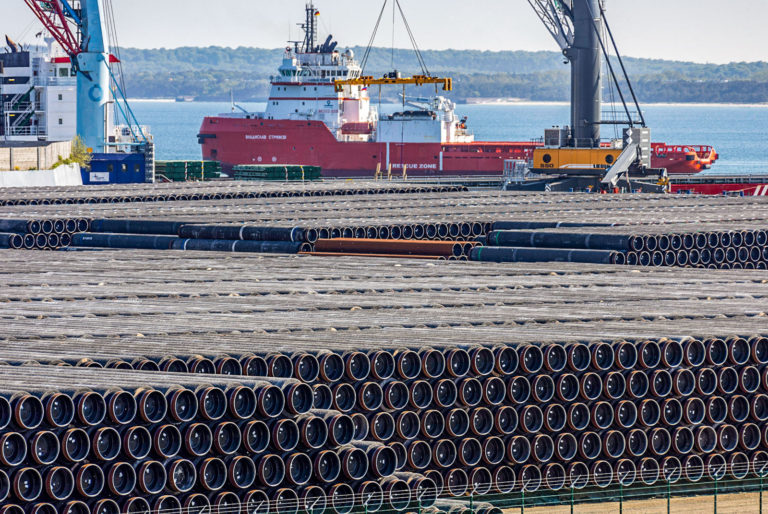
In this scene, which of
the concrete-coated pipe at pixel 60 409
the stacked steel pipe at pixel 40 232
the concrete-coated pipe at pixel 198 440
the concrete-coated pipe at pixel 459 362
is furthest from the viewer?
the stacked steel pipe at pixel 40 232

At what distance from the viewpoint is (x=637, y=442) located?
24.6m

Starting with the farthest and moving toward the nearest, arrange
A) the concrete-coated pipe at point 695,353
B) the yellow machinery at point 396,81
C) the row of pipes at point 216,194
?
the yellow machinery at point 396,81, the row of pipes at point 216,194, the concrete-coated pipe at point 695,353

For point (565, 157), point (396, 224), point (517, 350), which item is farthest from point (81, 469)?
point (565, 157)

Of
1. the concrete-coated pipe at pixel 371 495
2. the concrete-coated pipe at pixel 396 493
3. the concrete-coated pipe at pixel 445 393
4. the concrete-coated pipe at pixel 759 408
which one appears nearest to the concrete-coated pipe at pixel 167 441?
the concrete-coated pipe at pixel 371 495

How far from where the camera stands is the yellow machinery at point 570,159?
71.4 meters

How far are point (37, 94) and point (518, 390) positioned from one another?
78.7m

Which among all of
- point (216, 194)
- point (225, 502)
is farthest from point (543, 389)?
point (216, 194)

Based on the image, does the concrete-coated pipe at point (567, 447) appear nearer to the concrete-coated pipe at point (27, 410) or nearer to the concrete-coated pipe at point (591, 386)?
the concrete-coated pipe at point (591, 386)

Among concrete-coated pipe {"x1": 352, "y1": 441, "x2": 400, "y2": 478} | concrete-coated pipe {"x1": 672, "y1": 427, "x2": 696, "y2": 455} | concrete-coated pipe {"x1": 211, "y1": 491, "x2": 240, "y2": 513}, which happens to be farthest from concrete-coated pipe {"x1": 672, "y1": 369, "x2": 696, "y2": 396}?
concrete-coated pipe {"x1": 211, "y1": 491, "x2": 240, "y2": 513}

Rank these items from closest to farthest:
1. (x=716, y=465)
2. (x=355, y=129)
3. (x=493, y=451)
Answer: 1. (x=493, y=451)
2. (x=716, y=465)
3. (x=355, y=129)

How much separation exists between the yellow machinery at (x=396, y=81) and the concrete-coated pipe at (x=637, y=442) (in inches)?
2433

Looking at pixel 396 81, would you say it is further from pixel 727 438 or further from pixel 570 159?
pixel 727 438

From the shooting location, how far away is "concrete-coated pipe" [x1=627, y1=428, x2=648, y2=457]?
2445cm

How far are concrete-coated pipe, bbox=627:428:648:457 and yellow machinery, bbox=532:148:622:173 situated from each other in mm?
47981
